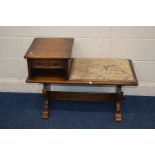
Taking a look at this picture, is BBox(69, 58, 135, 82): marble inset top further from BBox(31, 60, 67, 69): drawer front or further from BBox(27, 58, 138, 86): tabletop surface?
BBox(31, 60, 67, 69): drawer front

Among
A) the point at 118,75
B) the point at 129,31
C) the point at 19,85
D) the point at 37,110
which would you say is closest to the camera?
the point at 118,75

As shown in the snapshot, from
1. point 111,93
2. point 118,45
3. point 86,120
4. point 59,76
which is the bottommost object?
point 86,120

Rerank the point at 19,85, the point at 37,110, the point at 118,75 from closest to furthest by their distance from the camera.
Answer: the point at 118,75 → the point at 37,110 → the point at 19,85

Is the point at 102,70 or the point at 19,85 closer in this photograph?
the point at 102,70

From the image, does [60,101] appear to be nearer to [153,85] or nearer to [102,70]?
[102,70]

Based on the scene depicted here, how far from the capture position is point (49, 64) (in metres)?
2.32

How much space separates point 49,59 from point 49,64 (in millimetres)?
54

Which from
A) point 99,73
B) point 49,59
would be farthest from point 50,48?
point 99,73

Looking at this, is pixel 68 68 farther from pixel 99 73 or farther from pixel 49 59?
pixel 99 73

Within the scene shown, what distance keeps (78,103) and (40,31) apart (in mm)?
873

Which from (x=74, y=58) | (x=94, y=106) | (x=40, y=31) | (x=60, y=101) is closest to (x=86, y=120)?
(x=94, y=106)

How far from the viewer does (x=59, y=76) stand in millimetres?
2439

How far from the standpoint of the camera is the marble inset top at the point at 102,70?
2.40 m

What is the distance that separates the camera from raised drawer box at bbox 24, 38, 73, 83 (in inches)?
89.4
